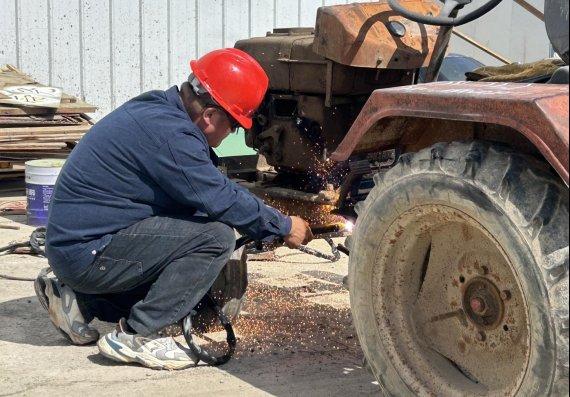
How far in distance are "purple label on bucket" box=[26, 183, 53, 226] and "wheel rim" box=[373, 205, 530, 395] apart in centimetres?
426

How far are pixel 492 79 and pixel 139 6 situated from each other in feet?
19.8

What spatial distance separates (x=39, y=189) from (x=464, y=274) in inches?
181

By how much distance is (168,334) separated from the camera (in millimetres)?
4680

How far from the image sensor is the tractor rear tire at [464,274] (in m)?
2.86

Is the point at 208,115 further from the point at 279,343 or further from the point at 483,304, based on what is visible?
the point at 483,304

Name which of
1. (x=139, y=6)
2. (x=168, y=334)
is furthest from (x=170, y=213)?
(x=139, y=6)

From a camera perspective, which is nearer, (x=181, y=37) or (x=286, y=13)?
(x=181, y=37)

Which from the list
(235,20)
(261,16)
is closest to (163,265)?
(235,20)

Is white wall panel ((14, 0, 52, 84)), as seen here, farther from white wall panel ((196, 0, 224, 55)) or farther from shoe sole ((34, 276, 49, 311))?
shoe sole ((34, 276, 49, 311))

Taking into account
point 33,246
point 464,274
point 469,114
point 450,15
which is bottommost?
point 33,246

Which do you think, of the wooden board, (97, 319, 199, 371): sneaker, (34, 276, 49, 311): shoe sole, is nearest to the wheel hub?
(97, 319, 199, 371): sneaker

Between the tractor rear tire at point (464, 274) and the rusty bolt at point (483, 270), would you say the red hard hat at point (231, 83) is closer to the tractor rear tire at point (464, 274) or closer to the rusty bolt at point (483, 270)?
the tractor rear tire at point (464, 274)

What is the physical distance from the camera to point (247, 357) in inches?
173

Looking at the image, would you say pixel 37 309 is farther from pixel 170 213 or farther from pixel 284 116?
pixel 284 116
